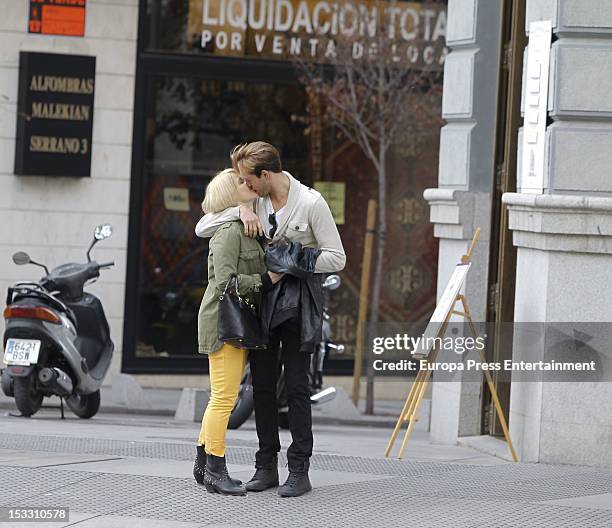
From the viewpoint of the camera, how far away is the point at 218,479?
6984 millimetres

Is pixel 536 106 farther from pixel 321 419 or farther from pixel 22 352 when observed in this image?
pixel 321 419

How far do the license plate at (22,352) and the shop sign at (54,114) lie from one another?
374 cm

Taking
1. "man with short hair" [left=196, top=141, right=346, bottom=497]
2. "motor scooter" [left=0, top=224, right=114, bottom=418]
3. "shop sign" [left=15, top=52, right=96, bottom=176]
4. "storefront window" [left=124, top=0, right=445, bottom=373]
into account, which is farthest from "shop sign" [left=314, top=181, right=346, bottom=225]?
"man with short hair" [left=196, top=141, right=346, bottom=497]

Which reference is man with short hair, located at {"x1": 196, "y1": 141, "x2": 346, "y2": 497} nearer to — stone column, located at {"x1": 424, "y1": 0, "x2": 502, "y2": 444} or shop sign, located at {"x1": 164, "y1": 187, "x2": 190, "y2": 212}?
stone column, located at {"x1": 424, "y1": 0, "x2": 502, "y2": 444}

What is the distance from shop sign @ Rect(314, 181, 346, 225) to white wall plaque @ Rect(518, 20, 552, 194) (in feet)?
22.7

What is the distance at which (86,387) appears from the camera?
12.1m

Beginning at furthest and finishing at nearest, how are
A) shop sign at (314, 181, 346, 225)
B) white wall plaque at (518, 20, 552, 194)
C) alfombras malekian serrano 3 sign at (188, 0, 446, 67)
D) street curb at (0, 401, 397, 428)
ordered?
shop sign at (314, 181, 346, 225) < alfombras malekian serrano 3 sign at (188, 0, 446, 67) < street curb at (0, 401, 397, 428) < white wall plaque at (518, 20, 552, 194)

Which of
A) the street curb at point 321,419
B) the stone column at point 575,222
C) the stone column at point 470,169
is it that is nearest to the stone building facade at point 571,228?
the stone column at point 575,222

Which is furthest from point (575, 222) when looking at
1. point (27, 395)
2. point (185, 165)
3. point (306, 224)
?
point (185, 165)

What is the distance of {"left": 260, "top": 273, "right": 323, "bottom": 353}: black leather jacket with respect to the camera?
6992 millimetres

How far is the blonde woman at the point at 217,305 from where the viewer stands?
22.8 ft

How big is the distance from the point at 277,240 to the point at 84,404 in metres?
5.71

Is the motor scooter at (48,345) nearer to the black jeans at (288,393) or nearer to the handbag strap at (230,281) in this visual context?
the black jeans at (288,393)

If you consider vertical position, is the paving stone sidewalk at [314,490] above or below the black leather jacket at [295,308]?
below
